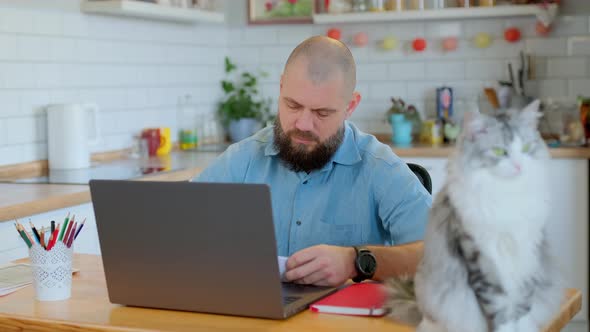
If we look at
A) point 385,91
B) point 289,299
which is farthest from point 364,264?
point 385,91

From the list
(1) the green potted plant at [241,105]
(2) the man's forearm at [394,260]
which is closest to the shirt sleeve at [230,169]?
(2) the man's forearm at [394,260]

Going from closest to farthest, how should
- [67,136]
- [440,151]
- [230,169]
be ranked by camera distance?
[230,169] < [67,136] < [440,151]

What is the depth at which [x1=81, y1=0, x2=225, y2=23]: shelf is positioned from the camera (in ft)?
13.4

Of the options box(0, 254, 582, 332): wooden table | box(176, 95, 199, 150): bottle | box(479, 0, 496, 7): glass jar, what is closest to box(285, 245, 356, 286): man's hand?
box(0, 254, 582, 332): wooden table

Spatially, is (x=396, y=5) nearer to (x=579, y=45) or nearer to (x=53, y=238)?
(x=579, y=45)

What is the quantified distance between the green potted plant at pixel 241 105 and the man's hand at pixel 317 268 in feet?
10.7

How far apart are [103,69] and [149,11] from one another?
371 millimetres

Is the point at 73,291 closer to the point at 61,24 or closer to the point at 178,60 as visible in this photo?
the point at 61,24

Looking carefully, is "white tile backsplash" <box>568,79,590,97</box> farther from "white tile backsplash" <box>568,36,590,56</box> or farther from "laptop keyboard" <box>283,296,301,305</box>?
"laptop keyboard" <box>283,296,301,305</box>

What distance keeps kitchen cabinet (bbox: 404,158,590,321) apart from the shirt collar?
6.41 ft

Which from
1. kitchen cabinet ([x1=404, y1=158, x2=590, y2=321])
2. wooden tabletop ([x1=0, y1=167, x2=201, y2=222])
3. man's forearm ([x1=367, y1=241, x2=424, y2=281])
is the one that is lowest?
kitchen cabinet ([x1=404, y1=158, x2=590, y2=321])

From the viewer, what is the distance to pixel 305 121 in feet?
7.66

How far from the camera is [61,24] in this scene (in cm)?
398

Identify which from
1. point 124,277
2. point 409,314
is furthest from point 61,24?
point 409,314
